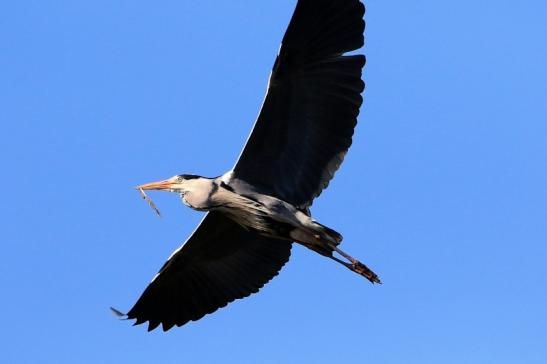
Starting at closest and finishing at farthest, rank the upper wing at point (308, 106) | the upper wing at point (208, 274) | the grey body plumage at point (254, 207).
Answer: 1. the upper wing at point (308, 106)
2. the grey body plumage at point (254, 207)
3. the upper wing at point (208, 274)

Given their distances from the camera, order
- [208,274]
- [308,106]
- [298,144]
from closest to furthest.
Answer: [308,106] → [298,144] → [208,274]

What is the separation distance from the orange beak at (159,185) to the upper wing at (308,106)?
86 cm

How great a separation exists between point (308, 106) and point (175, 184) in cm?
184

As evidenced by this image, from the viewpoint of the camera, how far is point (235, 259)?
15.8m

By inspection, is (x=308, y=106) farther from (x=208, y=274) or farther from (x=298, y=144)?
(x=208, y=274)

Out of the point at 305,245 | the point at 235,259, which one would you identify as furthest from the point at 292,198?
the point at 235,259

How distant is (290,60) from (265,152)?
3.83 ft

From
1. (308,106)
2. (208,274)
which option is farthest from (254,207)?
(208,274)

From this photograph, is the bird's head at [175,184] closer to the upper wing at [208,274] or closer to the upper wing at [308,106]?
the upper wing at [308,106]

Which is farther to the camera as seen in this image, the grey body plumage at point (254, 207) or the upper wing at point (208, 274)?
the upper wing at point (208, 274)

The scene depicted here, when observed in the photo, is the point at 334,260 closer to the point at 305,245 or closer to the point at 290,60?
the point at 305,245

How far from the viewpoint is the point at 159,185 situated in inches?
584

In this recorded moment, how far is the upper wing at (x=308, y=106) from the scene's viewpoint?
1387 cm

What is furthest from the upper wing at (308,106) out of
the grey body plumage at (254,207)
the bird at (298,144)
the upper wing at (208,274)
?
the upper wing at (208,274)
